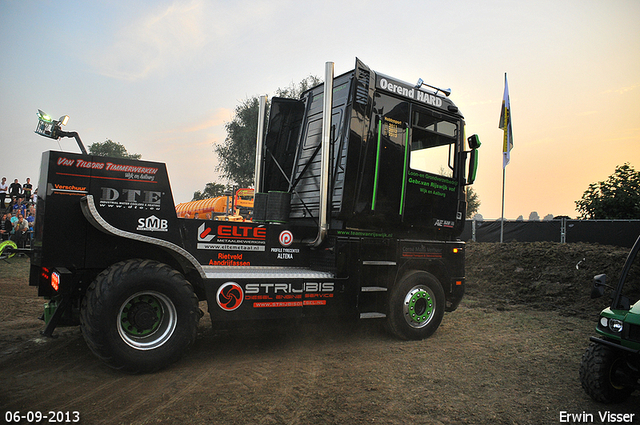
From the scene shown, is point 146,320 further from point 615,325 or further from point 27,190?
point 27,190

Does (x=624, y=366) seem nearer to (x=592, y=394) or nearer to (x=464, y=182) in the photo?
(x=592, y=394)

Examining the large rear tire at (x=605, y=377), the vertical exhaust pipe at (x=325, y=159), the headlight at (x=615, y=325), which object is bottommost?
the large rear tire at (x=605, y=377)

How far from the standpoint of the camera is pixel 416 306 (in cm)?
625

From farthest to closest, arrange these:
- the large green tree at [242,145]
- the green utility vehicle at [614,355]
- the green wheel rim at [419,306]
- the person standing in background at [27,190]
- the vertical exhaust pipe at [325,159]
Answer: the large green tree at [242,145] < the person standing in background at [27,190] < the green wheel rim at [419,306] < the vertical exhaust pipe at [325,159] < the green utility vehicle at [614,355]

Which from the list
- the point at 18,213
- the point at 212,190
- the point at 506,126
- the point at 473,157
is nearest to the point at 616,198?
the point at 506,126

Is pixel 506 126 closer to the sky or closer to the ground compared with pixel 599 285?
closer to the sky

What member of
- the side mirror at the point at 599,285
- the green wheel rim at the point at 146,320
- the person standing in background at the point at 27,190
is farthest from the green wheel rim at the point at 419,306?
→ the person standing in background at the point at 27,190

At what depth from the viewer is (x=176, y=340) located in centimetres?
444

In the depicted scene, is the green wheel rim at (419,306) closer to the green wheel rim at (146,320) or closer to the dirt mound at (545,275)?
the green wheel rim at (146,320)

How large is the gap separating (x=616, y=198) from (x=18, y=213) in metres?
21.7

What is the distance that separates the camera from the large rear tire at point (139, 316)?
4.10 m

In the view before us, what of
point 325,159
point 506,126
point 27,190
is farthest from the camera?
point 27,190

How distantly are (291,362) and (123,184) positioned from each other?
2.67 m

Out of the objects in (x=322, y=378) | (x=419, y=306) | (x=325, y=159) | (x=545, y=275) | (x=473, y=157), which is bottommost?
(x=322, y=378)
